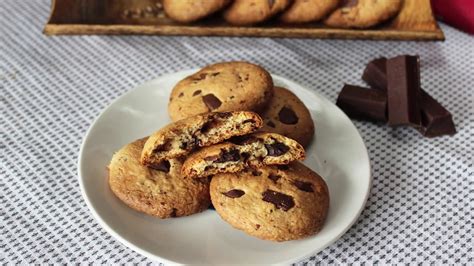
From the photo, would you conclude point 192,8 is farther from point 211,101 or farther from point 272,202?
point 272,202

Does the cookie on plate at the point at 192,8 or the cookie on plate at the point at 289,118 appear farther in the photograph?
the cookie on plate at the point at 192,8

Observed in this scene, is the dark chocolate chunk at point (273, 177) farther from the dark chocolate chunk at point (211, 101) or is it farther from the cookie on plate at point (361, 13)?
the cookie on plate at point (361, 13)

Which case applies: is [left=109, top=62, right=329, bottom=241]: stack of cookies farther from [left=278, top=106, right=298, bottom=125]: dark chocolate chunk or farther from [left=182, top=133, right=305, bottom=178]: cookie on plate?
[left=278, top=106, right=298, bottom=125]: dark chocolate chunk

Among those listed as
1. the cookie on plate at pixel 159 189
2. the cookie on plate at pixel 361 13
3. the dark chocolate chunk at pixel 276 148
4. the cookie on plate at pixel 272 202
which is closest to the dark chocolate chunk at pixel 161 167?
the cookie on plate at pixel 159 189

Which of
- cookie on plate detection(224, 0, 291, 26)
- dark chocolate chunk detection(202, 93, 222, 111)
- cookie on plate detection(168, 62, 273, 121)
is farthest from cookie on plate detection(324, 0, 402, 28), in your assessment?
dark chocolate chunk detection(202, 93, 222, 111)

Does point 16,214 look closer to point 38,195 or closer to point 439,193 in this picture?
point 38,195
